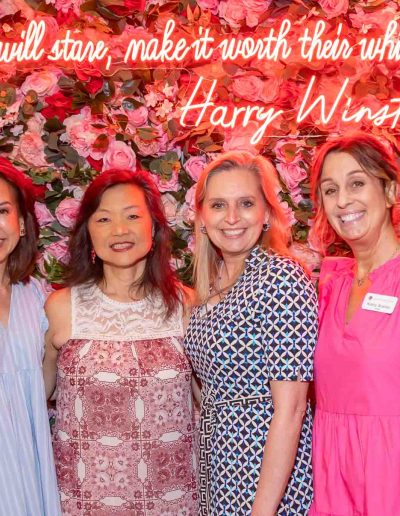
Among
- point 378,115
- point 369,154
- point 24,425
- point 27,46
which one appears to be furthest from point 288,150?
point 24,425

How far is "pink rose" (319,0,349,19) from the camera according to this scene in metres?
2.95

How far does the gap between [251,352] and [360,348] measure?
33 cm

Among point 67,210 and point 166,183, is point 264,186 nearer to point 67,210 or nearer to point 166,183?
point 166,183

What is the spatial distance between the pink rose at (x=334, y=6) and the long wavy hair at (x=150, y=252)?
0.98 m

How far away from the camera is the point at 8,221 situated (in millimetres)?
2566

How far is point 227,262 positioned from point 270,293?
0.32 meters

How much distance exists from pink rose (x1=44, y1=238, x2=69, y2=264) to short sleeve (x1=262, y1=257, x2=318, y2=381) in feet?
3.55

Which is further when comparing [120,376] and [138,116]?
[138,116]

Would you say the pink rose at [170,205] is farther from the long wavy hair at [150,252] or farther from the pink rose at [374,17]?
the pink rose at [374,17]

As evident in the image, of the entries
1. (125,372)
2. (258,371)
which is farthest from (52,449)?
(258,371)

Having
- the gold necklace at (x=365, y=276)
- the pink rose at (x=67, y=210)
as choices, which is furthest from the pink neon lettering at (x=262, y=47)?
the gold necklace at (x=365, y=276)

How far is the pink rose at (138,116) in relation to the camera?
9.87 ft

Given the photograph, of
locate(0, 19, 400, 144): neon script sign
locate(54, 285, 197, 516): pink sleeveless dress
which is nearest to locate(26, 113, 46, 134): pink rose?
locate(0, 19, 400, 144): neon script sign

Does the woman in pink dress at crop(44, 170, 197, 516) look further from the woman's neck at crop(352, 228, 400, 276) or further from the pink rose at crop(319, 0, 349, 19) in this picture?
the pink rose at crop(319, 0, 349, 19)
